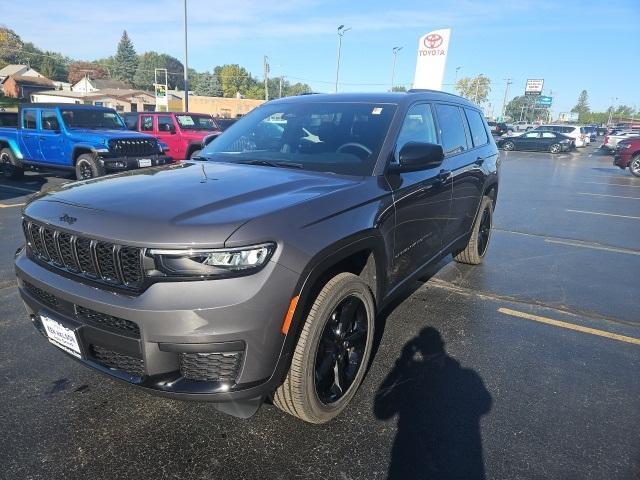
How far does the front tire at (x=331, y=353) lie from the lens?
2.34m

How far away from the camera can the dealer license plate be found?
2318mm

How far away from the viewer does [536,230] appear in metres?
7.98

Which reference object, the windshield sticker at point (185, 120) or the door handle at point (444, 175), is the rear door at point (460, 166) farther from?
the windshield sticker at point (185, 120)

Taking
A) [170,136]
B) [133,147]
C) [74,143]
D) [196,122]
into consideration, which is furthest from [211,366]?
[196,122]

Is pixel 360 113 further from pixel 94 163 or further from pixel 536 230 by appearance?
pixel 94 163

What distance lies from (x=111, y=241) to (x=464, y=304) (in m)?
→ 3.46

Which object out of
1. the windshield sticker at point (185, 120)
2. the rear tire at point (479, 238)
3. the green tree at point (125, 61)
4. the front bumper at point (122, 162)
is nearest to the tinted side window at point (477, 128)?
the rear tire at point (479, 238)

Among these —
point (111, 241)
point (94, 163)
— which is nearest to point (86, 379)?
point (111, 241)

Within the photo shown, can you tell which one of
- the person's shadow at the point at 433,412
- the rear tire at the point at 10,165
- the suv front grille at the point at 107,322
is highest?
the suv front grille at the point at 107,322

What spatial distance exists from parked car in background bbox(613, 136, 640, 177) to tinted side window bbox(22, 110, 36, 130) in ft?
64.6

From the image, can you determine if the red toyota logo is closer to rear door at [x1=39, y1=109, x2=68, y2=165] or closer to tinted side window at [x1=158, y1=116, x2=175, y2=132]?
tinted side window at [x1=158, y1=116, x2=175, y2=132]

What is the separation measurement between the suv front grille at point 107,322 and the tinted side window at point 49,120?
416 inches

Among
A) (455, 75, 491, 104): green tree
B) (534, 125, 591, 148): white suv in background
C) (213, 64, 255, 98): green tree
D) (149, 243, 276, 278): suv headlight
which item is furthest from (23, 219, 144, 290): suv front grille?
(213, 64, 255, 98): green tree

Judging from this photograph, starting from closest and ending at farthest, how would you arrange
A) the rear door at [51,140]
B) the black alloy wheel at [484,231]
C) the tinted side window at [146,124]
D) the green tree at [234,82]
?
1. the black alloy wheel at [484,231]
2. the rear door at [51,140]
3. the tinted side window at [146,124]
4. the green tree at [234,82]
